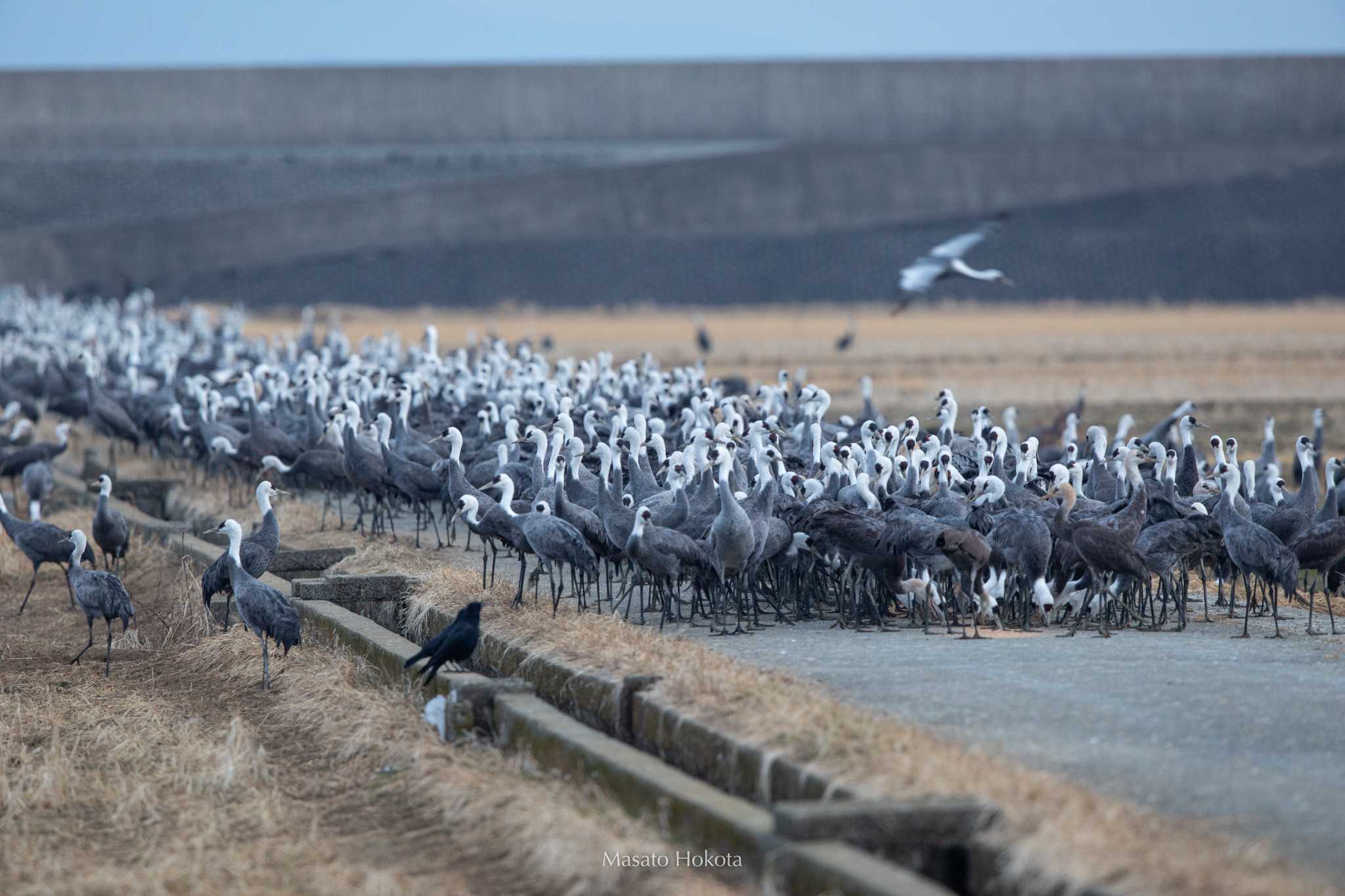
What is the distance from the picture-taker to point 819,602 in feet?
43.2

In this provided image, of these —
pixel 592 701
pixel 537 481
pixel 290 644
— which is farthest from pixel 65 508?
pixel 592 701

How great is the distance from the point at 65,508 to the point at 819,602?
9817 millimetres

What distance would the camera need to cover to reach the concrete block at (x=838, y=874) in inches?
259

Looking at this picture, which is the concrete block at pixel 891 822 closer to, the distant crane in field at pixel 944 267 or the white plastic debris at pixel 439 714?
the white plastic debris at pixel 439 714

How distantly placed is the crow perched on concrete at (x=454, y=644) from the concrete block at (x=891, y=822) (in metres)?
3.48

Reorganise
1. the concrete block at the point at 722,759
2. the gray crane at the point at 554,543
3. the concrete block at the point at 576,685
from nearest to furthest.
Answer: the concrete block at the point at 722,759
the concrete block at the point at 576,685
the gray crane at the point at 554,543

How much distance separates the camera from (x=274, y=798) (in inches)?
367

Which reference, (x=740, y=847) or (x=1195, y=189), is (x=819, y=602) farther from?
(x=1195, y=189)

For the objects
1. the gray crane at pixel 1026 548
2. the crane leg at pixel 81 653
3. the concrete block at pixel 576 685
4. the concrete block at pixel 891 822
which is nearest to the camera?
the concrete block at pixel 891 822

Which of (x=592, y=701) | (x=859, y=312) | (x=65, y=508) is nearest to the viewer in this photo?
(x=592, y=701)

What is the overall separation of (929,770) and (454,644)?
3.45 meters

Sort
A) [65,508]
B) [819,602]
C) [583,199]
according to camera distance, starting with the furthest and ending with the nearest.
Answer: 1. [583,199]
2. [65,508]
3. [819,602]

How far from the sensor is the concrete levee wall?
60219 mm

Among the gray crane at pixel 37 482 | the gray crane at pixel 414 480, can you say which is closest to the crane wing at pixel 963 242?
the gray crane at pixel 414 480
